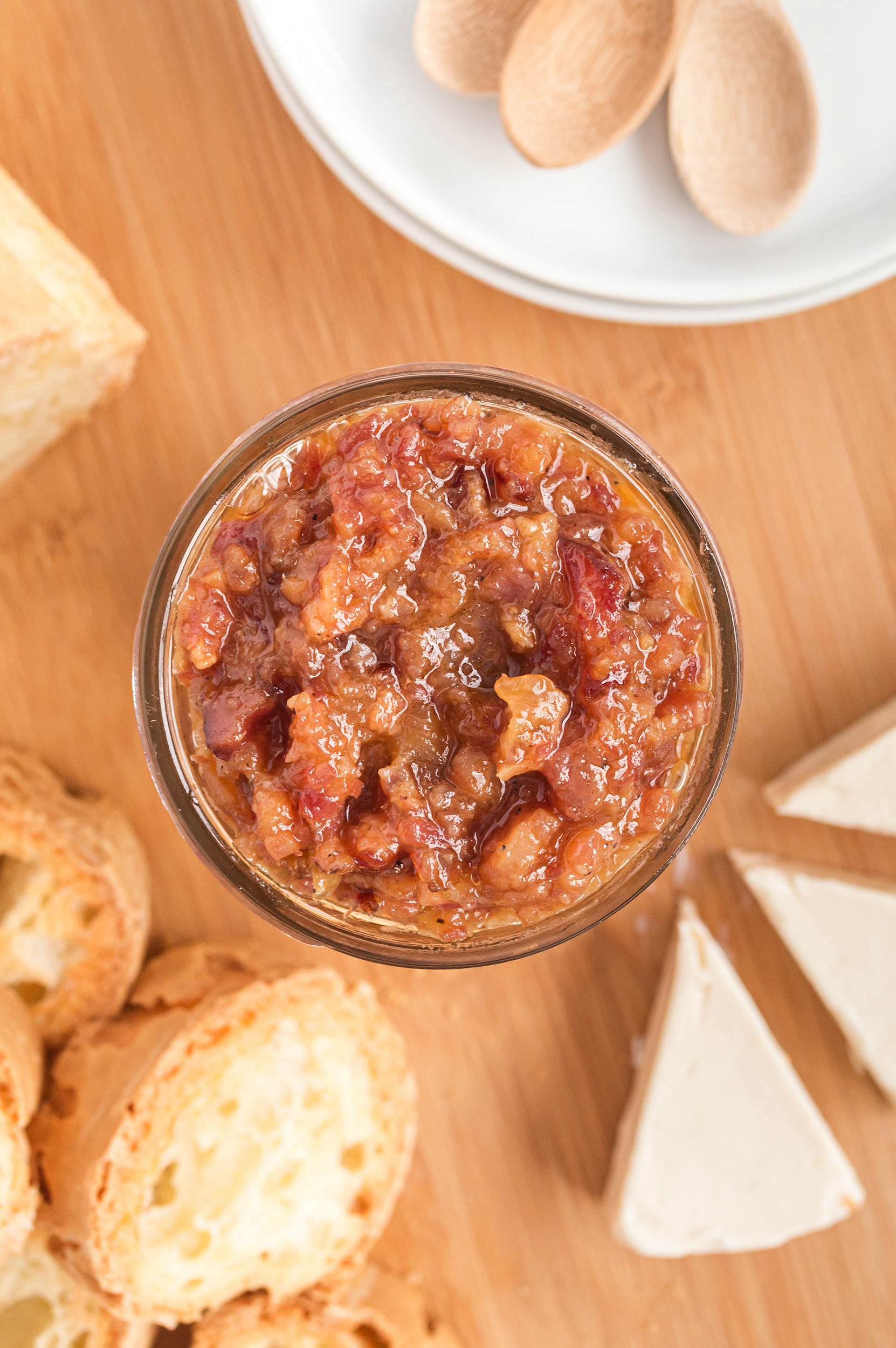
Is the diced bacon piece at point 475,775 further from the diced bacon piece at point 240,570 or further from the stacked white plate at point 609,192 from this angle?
the stacked white plate at point 609,192

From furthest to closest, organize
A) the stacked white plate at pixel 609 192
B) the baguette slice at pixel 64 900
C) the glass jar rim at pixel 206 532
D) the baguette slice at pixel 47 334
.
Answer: the baguette slice at pixel 64 900 < the stacked white plate at pixel 609 192 < the baguette slice at pixel 47 334 < the glass jar rim at pixel 206 532

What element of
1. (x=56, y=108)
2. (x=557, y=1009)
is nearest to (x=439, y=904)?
(x=557, y=1009)

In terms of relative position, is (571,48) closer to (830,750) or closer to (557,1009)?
(830,750)

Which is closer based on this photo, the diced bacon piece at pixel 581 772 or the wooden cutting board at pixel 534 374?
the diced bacon piece at pixel 581 772

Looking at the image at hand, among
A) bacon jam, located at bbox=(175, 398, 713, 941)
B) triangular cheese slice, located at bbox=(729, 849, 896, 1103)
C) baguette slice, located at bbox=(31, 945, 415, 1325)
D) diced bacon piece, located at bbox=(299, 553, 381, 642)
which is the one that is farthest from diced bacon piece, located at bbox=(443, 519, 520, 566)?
triangular cheese slice, located at bbox=(729, 849, 896, 1103)

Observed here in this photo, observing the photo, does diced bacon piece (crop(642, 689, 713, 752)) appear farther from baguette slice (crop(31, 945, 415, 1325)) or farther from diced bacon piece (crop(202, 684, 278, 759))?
baguette slice (crop(31, 945, 415, 1325))

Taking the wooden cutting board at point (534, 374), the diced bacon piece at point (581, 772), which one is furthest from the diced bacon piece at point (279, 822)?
the wooden cutting board at point (534, 374)
